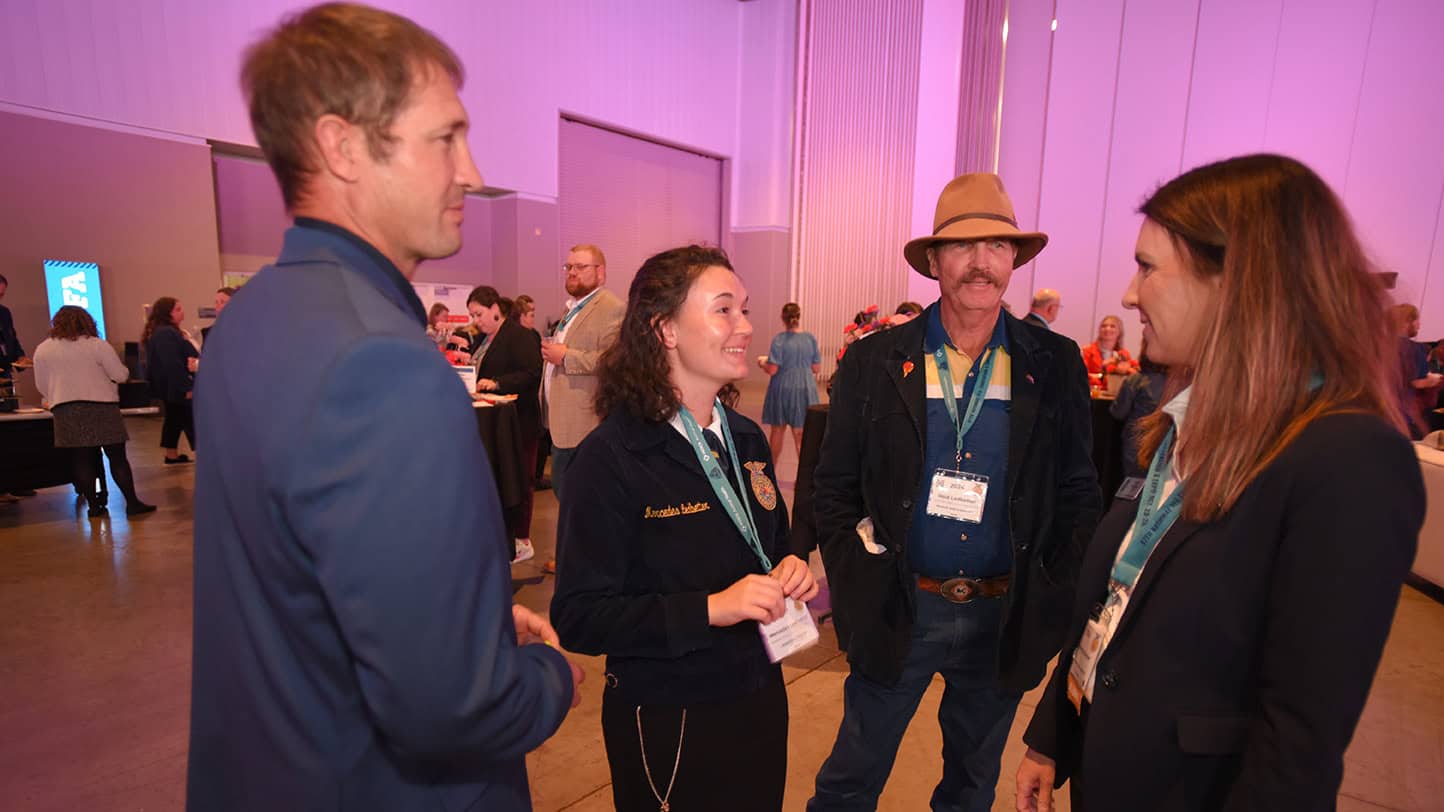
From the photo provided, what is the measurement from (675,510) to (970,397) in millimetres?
907

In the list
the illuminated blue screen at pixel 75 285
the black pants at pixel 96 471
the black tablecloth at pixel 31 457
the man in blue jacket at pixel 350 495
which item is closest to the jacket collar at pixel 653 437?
the man in blue jacket at pixel 350 495

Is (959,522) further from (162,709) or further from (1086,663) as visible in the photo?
(162,709)

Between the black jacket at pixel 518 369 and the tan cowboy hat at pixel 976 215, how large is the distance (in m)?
3.18

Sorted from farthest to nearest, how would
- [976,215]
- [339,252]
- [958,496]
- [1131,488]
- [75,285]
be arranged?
[75,285] < [976,215] < [958,496] < [1131,488] < [339,252]

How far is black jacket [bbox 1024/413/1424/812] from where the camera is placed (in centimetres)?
84

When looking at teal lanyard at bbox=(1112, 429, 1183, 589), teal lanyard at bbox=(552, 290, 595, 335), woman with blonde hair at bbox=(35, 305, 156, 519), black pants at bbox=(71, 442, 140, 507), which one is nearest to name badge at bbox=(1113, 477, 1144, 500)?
teal lanyard at bbox=(1112, 429, 1183, 589)

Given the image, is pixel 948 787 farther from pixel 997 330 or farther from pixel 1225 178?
pixel 1225 178

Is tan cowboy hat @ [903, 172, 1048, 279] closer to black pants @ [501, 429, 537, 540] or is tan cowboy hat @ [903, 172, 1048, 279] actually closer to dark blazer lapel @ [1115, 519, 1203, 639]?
dark blazer lapel @ [1115, 519, 1203, 639]

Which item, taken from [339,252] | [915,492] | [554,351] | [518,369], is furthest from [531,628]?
[518,369]

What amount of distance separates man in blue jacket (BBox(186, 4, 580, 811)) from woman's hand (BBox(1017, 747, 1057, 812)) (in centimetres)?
95

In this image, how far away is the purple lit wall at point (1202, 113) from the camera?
7.73m

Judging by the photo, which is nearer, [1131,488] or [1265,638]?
[1265,638]

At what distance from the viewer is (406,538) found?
67 centimetres

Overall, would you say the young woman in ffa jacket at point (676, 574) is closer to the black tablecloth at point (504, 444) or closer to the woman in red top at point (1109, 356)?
the black tablecloth at point (504, 444)
